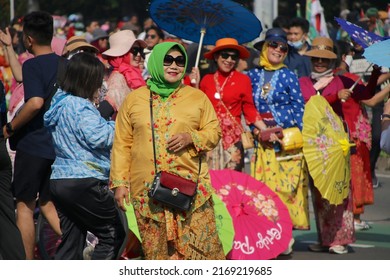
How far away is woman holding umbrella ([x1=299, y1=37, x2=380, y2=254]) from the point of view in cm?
1089

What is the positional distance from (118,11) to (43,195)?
138 feet

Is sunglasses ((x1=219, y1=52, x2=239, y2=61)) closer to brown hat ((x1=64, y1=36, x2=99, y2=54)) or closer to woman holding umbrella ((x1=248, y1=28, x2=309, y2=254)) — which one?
woman holding umbrella ((x1=248, y1=28, x2=309, y2=254))

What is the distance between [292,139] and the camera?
10.8 meters

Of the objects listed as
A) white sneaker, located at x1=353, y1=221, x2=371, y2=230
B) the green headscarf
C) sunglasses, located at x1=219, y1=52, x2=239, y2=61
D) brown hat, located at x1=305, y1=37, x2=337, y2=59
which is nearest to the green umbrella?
sunglasses, located at x1=219, y1=52, x2=239, y2=61

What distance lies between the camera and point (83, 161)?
817cm

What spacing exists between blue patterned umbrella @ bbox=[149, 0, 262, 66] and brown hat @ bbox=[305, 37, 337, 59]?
119 centimetres

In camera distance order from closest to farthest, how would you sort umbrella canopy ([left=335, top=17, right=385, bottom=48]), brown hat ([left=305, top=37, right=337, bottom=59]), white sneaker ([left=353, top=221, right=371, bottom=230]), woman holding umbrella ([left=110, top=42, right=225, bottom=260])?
woman holding umbrella ([left=110, top=42, right=225, bottom=260])
umbrella canopy ([left=335, top=17, right=385, bottom=48])
brown hat ([left=305, top=37, right=337, bottom=59])
white sneaker ([left=353, top=221, right=371, bottom=230])

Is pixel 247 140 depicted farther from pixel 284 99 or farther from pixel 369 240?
pixel 369 240

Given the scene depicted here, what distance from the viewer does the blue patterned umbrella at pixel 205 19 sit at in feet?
31.7

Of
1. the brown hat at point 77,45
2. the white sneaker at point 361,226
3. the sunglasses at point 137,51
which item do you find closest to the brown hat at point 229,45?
the sunglasses at point 137,51

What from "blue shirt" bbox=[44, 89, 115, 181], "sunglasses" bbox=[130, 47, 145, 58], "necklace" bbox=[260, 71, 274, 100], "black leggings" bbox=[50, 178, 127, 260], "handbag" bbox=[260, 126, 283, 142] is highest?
"blue shirt" bbox=[44, 89, 115, 181]

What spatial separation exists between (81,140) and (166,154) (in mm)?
646

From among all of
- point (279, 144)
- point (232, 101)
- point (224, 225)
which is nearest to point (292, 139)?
point (279, 144)

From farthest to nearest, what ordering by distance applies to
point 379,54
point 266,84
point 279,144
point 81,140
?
point 266,84
point 279,144
point 81,140
point 379,54
